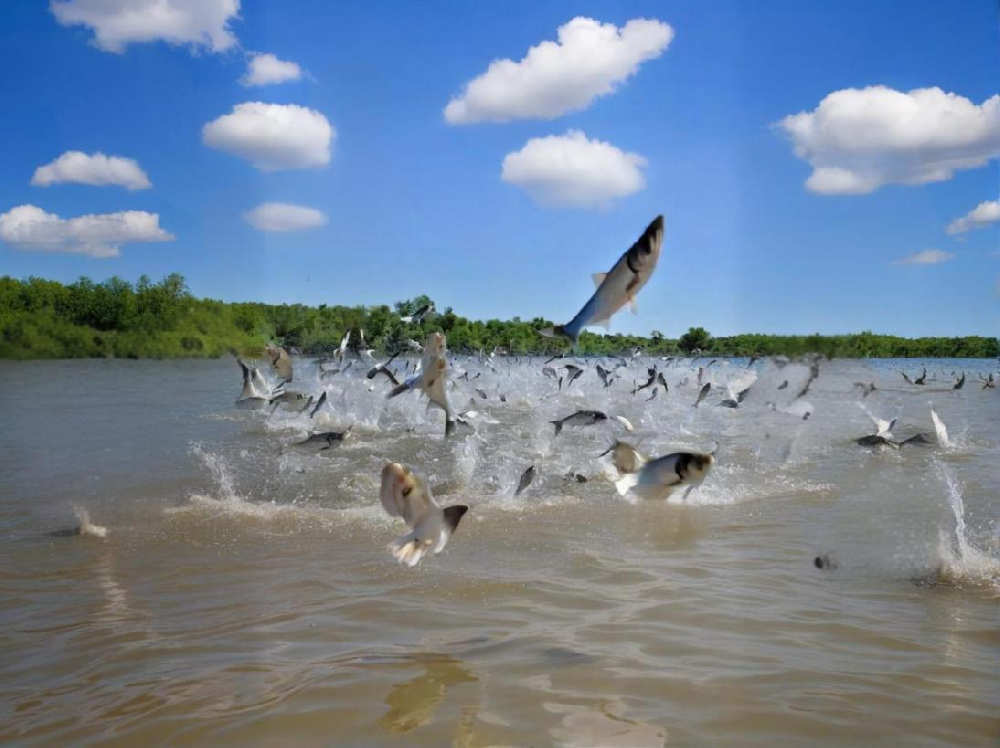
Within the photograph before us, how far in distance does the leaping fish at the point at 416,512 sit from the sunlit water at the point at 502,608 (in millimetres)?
989

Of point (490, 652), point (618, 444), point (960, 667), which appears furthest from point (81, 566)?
point (960, 667)

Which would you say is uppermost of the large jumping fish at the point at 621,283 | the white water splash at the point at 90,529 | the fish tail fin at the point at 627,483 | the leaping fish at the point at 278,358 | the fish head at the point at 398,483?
the large jumping fish at the point at 621,283

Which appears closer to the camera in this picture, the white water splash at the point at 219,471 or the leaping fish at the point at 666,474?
the leaping fish at the point at 666,474

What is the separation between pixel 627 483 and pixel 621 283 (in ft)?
6.32

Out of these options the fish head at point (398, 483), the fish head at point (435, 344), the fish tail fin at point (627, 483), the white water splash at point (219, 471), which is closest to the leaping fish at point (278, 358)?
the white water splash at point (219, 471)

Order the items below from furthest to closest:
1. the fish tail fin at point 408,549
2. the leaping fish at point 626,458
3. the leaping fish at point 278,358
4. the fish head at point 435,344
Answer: the leaping fish at point 278,358
the fish head at point 435,344
the leaping fish at point 626,458
the fish tail fin at point 408,549

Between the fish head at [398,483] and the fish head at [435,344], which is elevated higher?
the fish head at [435,344]

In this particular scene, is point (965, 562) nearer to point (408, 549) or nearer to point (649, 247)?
point (649, 247)

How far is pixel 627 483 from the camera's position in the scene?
433 centimetres

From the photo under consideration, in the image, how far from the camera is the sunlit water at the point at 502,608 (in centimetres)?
340

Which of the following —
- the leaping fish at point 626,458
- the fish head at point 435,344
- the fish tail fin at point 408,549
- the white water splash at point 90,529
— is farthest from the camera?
the white water splash at point 90,529

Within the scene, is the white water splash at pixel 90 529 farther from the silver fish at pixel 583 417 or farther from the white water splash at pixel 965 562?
the white water splash at pixel 965 562

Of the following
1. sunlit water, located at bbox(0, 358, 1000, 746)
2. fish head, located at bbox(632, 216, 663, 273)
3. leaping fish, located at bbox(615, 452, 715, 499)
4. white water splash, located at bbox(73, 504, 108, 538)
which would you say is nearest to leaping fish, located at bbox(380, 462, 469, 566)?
sunlit water, located at bbox(0, 358, 1000, 746)

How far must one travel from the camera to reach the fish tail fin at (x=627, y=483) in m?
4.25
